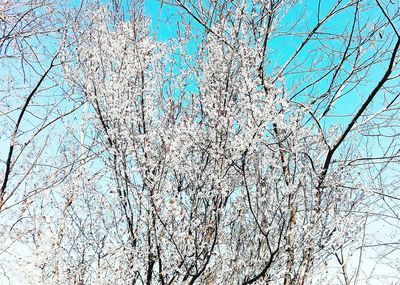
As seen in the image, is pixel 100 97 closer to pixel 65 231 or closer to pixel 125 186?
pixel 125 186

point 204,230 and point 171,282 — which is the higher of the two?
point 204,230

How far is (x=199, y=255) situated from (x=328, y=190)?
1.57 meters

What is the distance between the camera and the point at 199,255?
3186 mm

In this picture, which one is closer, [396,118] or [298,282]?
[298,282]

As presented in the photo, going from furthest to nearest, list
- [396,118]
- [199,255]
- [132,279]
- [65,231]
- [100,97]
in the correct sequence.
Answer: [65,231]
[396,118]
[100,97]
[132,279]
[199,255]

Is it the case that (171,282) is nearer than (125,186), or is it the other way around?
(171,282)

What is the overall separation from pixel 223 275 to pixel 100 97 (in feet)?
6.89

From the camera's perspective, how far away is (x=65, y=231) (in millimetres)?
6688

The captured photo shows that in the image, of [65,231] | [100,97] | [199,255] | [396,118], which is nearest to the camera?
[199,255]

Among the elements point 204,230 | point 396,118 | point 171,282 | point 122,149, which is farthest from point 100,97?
point 396,118

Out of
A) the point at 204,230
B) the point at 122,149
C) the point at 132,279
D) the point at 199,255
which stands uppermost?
the point at 122,149

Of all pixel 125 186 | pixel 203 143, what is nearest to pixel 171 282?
pixel 125 186

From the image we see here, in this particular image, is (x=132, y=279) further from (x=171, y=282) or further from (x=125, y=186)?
(x=125, y=186)

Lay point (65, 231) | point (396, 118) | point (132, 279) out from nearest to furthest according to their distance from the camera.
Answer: point (132, 279)
point (396, 118)
point (65, 231)
